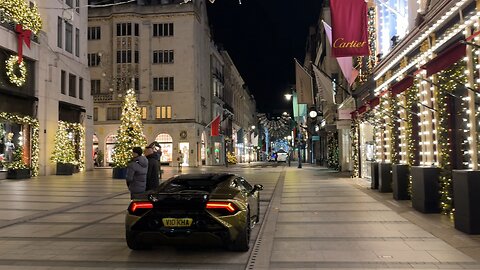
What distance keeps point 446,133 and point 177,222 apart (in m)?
7.68

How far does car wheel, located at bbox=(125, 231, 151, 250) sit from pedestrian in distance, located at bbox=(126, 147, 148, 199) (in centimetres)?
214

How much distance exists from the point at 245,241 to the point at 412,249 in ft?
8.88

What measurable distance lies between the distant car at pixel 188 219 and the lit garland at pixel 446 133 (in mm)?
5670

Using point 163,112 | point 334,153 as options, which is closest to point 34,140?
point 334,153

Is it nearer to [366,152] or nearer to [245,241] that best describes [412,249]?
[245,241]

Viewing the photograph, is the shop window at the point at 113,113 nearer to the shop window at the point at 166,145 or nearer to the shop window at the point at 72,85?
the shop window at the point at 166,145

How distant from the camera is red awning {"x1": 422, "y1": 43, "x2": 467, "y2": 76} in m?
9.19

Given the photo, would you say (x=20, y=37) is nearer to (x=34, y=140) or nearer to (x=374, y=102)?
(x=34, y=140)

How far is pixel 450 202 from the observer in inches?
421

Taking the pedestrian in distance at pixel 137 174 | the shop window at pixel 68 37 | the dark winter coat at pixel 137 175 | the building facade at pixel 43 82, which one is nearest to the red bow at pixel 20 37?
the building facade at pixel 43 82

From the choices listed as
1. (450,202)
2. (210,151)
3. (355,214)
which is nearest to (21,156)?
(355,214)

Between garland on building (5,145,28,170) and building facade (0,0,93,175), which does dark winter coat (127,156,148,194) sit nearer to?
building facade (0,0,93,175)

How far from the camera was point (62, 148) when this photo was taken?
104 feet

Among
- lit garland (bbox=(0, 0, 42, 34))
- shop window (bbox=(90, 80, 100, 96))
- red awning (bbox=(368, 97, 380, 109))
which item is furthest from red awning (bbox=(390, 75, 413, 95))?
shop window (bbox=(90, 80, 100, 96))
